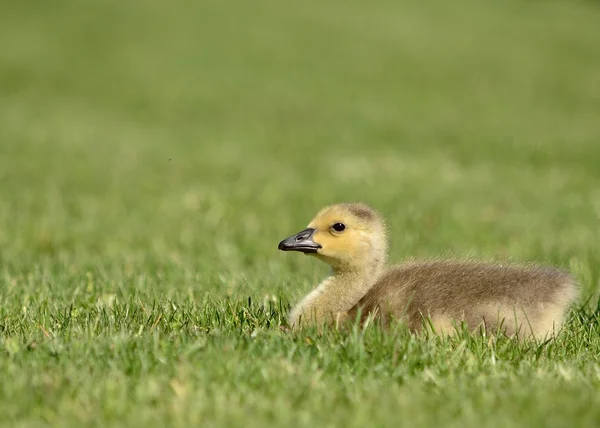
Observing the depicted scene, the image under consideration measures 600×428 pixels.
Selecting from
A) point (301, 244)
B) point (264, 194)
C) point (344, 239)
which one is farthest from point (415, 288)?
point (264, 194)

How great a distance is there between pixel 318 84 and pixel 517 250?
62.3 ft

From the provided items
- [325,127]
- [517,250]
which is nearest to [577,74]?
[325,127]

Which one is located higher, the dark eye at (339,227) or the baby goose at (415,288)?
the dark eye at (339,227)

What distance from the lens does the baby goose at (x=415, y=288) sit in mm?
5477

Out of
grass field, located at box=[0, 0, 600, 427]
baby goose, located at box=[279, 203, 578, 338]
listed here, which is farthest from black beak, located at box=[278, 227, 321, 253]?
grass field, located at box=[0, 0, 600, 427]

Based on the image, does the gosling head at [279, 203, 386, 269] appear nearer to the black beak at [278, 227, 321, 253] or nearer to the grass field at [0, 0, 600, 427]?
the black beak at [278, 227, 321, 253]

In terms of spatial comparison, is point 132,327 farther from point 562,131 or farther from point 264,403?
point 562,131

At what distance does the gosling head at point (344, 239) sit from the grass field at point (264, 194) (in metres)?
0.49

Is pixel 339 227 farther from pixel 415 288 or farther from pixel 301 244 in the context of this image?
pixel 415 288

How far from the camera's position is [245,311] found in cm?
596

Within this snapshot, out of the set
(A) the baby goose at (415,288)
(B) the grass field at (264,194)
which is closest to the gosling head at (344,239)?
(A) the baby goose at (415,288)

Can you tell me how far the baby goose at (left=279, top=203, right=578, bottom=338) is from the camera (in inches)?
216

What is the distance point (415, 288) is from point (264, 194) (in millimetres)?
7406

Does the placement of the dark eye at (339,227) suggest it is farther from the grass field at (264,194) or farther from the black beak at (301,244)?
the grass field at (264,194)
